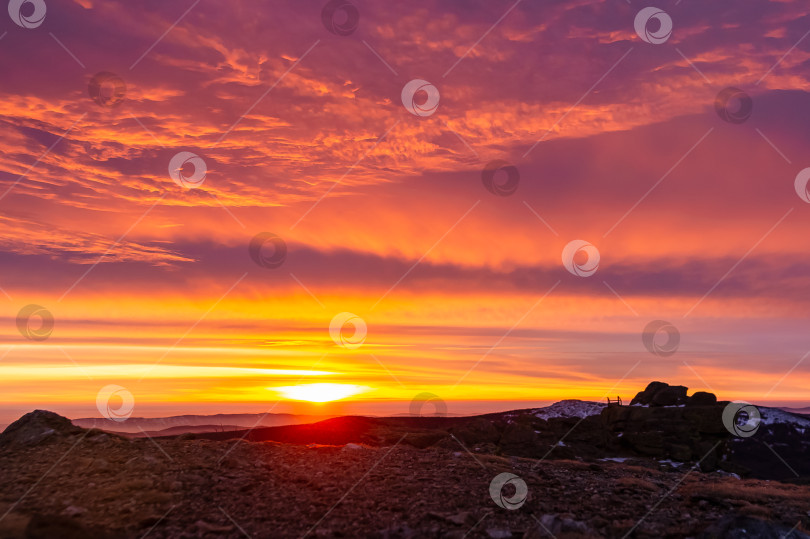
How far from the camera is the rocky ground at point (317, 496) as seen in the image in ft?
41.4

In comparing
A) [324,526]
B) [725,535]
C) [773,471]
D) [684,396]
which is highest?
[684,396]

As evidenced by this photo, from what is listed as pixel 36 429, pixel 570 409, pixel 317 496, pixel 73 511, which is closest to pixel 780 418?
pixel 570 409

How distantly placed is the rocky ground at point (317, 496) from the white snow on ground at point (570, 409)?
9092cm

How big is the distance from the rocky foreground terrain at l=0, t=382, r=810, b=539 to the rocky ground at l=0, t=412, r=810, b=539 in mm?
41

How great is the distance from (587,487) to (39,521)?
14258mm

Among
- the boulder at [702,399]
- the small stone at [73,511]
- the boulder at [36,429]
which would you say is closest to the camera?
the small stone at [73,511]

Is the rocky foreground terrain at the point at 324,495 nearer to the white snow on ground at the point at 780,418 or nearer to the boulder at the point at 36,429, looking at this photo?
the boulder at the point at 36,429

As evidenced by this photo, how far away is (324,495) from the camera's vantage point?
46.8 ft

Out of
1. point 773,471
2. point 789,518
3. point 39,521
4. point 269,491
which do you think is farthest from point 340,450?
point 773,471

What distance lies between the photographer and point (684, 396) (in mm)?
87188

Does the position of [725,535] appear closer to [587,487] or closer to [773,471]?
[587,487]

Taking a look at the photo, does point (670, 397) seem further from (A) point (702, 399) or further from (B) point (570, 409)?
(B) point (570, 409)

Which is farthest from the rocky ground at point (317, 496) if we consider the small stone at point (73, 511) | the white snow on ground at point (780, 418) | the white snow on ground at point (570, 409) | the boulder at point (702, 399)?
the white snow on ground at point (780, 418)

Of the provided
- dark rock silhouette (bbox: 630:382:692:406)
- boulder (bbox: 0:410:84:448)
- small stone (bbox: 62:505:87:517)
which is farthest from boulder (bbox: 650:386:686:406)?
small stone (bbox: 62:505:87:517)
